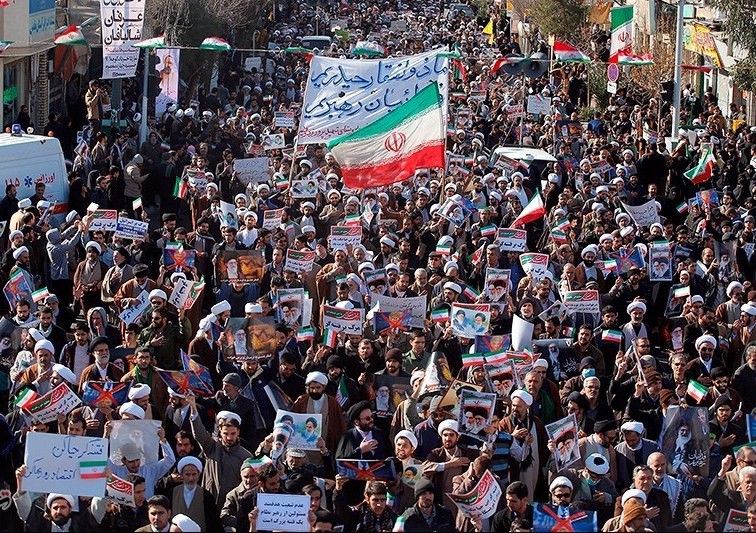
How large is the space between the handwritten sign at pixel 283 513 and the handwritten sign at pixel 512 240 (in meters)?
8.16

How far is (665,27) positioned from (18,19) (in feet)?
57.2

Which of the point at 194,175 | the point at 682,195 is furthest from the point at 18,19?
the point at 682,195

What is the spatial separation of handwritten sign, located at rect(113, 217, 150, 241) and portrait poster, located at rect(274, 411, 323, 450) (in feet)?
21.2

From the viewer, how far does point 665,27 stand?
4316cm

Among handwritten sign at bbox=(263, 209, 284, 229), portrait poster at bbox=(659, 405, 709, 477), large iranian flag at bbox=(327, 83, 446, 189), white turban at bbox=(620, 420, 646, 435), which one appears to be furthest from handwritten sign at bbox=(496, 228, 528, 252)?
white turban at bbox=(620, 420, 646, 435)

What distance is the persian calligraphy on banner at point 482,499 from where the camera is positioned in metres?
10.1

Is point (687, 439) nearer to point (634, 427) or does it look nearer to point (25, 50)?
point (634, 427)

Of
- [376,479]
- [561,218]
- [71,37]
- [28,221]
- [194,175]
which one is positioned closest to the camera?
[376,479]

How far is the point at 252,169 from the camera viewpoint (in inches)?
902

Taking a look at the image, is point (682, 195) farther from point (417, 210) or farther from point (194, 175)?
point (194, 175)

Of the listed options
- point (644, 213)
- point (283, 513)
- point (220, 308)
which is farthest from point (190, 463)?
point (644, 213)

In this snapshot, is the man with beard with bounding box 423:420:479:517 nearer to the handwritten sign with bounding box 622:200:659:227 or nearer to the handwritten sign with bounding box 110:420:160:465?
the handwritten sign with bounding box 110:420:160:465

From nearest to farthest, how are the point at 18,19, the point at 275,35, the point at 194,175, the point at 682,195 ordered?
the point at 194,175, the point at 682,195, the point at 18,19, the point at 275,35

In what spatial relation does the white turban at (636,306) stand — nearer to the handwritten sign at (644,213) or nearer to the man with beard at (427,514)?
the handwritten sign at (644,213)
